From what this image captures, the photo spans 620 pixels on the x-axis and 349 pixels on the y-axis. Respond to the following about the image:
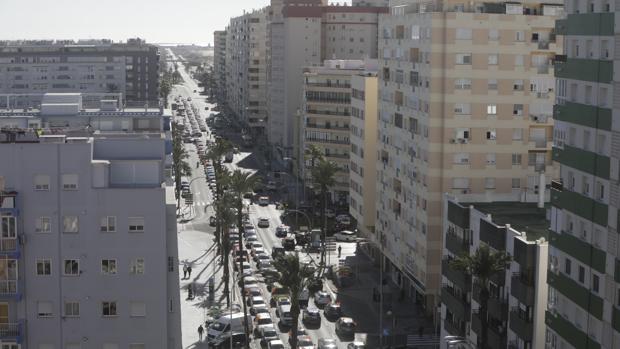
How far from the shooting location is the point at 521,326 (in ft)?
192

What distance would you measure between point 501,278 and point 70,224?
94.9 feet

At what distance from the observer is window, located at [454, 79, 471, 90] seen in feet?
270

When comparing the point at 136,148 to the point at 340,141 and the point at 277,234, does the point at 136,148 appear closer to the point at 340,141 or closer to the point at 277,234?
the point at 277,234

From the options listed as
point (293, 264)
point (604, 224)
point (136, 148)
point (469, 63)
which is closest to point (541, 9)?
point (469, 63)

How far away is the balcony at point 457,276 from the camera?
67.3 m

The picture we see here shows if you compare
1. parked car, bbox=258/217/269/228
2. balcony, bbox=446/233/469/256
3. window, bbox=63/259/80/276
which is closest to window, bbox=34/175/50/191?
window, bbox=63/259/80/276

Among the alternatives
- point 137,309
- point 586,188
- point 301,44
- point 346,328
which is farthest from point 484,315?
point 301,44

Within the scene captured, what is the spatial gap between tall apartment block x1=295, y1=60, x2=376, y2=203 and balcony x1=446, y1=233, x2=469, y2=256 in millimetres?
68543

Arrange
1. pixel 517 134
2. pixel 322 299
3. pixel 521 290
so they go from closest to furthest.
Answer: pixel 521 290 → pixel 517 134 → pixel 322 299

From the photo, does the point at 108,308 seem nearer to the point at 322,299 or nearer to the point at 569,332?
the point at 569,332

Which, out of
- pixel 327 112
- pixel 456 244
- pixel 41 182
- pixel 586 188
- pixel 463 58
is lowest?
pixel 456 244

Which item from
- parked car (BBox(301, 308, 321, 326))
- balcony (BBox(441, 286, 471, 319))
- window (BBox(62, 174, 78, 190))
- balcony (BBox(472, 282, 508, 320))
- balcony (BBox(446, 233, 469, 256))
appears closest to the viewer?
window (BBox(62, 174, 78, 190))

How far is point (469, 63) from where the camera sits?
269 feet

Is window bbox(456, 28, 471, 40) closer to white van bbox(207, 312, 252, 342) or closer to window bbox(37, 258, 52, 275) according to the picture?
white van bbox(207, 312, 252, 342)
